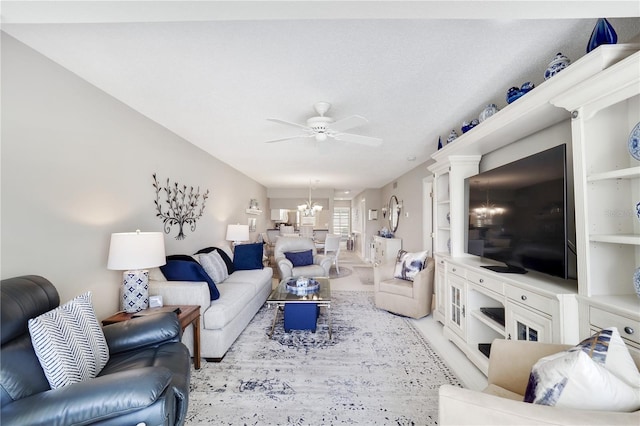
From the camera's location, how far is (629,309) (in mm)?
1122

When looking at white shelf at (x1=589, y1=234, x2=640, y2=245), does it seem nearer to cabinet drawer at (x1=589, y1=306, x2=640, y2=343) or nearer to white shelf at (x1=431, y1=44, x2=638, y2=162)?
cabinet drawer at (x1=589, y1=306, x2=640, y2=343)

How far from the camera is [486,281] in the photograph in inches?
84.3

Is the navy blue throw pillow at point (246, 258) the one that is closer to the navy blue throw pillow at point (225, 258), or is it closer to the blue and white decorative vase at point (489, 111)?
the navy blue throw pillow at point (225, 258)

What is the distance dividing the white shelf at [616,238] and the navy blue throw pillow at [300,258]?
402 centimetres

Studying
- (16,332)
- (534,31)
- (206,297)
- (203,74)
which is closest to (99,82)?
(203,74)

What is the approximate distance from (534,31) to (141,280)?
3263 millimetres

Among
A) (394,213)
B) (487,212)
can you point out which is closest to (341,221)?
(394,213)

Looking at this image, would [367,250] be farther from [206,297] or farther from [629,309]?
[629,309]

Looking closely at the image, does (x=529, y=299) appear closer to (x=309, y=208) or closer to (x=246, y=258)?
(x=246, y=258)

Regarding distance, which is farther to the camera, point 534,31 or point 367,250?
point 367,250

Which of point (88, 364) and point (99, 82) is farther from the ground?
point (99, 82)

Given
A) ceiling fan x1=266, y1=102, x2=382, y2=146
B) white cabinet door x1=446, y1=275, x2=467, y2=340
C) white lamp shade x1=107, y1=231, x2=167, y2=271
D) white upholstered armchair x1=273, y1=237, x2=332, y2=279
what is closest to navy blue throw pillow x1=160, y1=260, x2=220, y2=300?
white lamp shade x1=107, y1=231, x2=167, y2=271

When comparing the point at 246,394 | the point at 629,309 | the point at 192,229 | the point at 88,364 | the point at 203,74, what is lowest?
the point at 246,394

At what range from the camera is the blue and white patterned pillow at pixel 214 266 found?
3.25 metres
